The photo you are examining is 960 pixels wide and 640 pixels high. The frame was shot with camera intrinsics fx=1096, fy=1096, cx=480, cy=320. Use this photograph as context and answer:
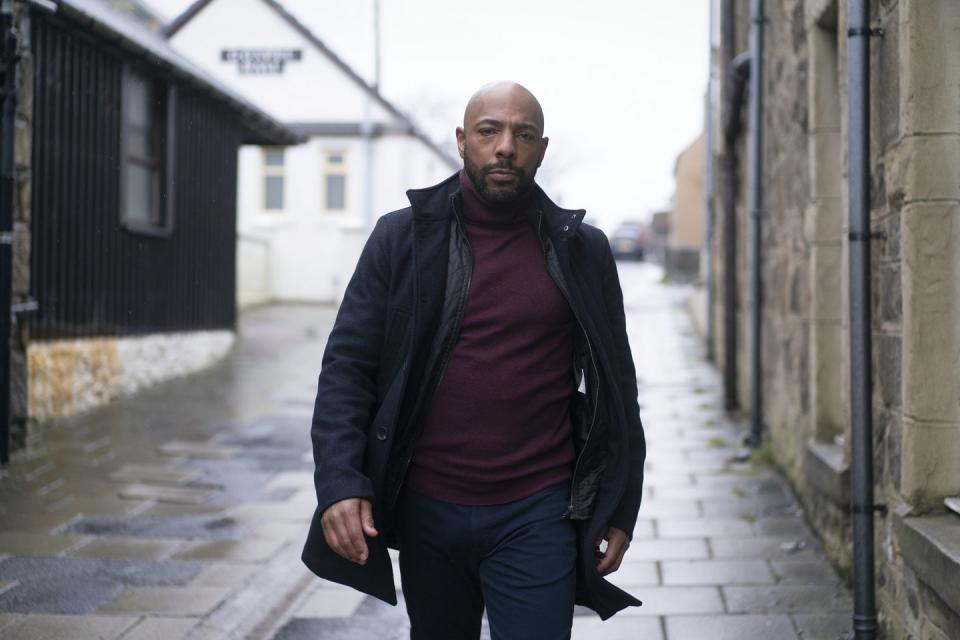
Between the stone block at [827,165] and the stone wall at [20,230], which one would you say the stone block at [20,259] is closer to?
the stone wall at [20,230]

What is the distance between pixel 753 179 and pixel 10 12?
18.9 feet

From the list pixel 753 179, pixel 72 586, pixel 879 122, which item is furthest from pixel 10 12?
pixel 879 122

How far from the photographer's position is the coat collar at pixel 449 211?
113 inches

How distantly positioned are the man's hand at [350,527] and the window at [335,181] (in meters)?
25.1

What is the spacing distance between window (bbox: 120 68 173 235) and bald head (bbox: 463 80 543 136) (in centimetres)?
1024

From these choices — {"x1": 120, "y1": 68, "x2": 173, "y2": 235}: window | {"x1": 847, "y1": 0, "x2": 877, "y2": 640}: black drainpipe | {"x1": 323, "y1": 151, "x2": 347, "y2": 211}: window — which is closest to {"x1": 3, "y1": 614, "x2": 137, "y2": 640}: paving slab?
{"x1": 847, "y1": 0, "x2": 877, "y2": 640}: black drainpipe

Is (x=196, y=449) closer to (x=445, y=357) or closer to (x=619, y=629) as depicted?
(x=619, y=629)

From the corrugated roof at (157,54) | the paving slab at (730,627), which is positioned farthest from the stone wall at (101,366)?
the paving slab at (730,627)

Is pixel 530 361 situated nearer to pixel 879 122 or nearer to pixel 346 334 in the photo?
pixel 346 334

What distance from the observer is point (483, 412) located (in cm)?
272

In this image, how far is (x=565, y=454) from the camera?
2.79m

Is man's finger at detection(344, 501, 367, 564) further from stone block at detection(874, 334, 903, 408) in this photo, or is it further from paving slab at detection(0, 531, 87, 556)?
paving slab at detection(0, 531, 87, 556)

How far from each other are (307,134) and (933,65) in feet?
80.0

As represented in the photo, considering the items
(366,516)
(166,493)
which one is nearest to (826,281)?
(366,516)
